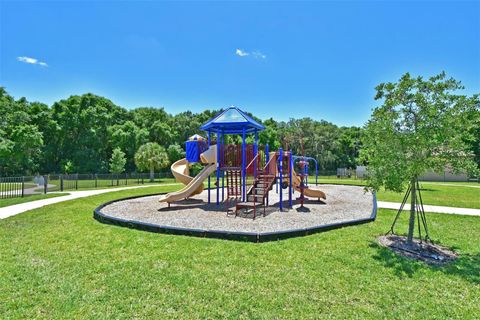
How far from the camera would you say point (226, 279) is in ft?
14.7

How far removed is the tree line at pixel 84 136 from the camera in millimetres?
35719

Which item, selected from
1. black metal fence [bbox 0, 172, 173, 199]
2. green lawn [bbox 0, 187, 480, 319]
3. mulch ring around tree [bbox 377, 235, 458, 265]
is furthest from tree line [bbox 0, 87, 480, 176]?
mulch ring around tree [bbox 377, 235, 458, 265]

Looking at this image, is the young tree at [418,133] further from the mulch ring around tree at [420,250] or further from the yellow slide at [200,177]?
the yellow slide at [200,177]

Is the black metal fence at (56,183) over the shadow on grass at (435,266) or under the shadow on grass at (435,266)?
over

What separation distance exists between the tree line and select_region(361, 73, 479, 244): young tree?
3084 centimetres

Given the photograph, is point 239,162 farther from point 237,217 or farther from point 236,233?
point 236,233

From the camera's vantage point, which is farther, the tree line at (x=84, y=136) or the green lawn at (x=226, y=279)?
the tree line at (x=84, y=136)

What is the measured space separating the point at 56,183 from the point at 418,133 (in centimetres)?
3012

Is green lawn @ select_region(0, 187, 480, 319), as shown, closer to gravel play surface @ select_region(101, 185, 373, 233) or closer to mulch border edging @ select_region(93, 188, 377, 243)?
mulch border edging @ select_region(93, 188, 377, 243)

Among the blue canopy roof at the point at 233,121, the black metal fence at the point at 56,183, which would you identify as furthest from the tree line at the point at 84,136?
the blue canopy roof at the point at 233,121

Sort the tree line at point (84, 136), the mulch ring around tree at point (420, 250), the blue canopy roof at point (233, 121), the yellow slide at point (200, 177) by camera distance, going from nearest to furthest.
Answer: the mulch ring around tree at point (420, 250), the blue canopy roof at point (233, 121), the yellow slide at point (200, 177), the tree line at point (84, 136)

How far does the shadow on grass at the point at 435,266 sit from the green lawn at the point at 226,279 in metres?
0.02

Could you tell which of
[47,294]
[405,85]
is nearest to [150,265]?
[47,294]

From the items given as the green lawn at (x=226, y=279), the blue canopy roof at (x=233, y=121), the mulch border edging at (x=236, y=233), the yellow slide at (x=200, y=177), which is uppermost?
the blue canopy roof at (x=233, y=121)
